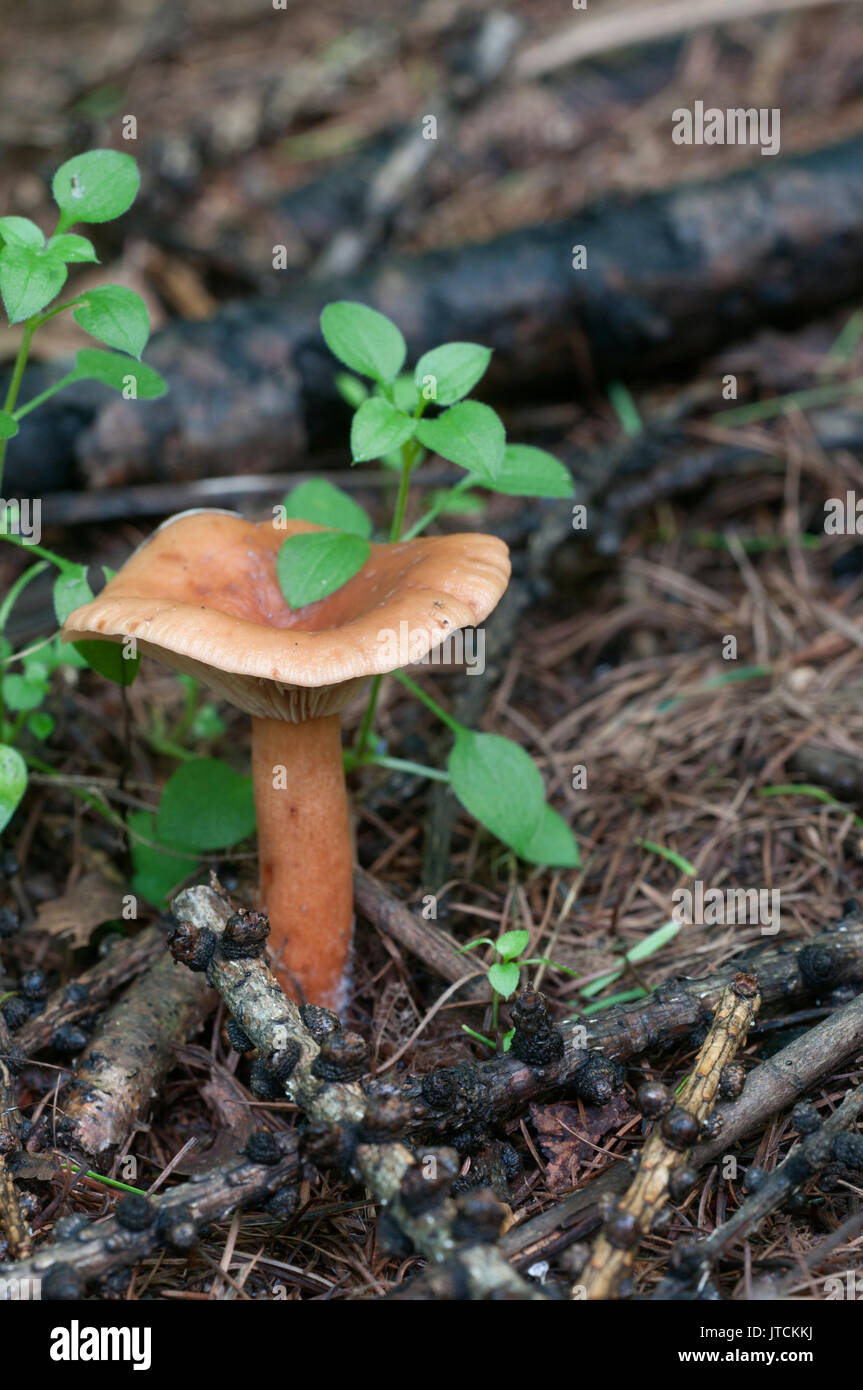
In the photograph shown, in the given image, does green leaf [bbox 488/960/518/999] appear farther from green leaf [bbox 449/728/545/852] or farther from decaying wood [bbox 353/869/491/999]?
green leaf [bbox 449/728/545/852]

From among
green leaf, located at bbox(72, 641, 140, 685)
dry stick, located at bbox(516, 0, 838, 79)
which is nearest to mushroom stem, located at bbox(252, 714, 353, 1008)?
green leaf, located at bbox(72, 641, 140, 685)

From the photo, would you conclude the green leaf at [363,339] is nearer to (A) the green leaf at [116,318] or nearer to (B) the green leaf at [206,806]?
(A) the green leaf at [116,318]

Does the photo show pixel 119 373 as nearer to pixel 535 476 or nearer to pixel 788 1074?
pixel 535 476

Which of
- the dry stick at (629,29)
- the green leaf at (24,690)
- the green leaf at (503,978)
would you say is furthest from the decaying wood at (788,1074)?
the dry stick at (629,29)
